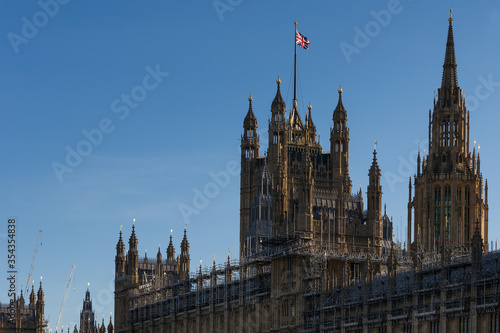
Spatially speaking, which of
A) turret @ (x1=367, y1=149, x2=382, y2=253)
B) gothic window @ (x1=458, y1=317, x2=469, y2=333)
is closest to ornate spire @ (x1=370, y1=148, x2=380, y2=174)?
turret @ (x1=367, y1=149, x2=382, y2=253)

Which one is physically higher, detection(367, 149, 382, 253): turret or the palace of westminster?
detection(367, 149, 382, 253): turret

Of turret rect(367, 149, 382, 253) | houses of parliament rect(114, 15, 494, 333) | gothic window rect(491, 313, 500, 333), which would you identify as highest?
turret rect(367, 149, 382, 253)

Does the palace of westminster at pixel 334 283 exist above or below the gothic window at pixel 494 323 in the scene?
above

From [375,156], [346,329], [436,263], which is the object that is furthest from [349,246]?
[436,263]

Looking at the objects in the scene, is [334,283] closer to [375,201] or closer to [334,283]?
[334,283]

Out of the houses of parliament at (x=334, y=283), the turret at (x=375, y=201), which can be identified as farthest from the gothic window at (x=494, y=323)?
the turret at (x=375, y=201)

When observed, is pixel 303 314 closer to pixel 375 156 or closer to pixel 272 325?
pixel 272 325

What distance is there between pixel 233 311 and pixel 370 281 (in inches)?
1533

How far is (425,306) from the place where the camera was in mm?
122812

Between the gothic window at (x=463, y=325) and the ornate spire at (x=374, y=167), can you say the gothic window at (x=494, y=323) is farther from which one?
the ornate spire at (x=374, y=167)

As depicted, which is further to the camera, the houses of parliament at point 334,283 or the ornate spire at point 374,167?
the ornate spire at point 374,167

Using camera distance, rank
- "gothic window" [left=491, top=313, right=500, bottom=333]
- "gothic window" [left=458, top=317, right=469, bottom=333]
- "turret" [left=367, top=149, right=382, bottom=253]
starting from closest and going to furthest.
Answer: "gothic window" [left=491, top=313, right=500, bottom=333], "gothic window" [left=458, top=317, right=469, bottom=333], "turret" [left=367, top=149, right=382, bottom=253]

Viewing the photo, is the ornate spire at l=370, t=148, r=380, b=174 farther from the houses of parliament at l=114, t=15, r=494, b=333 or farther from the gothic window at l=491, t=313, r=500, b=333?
the gothic window at l=491, t=313, r=500, b=333

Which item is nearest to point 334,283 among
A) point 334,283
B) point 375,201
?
point 334,283
